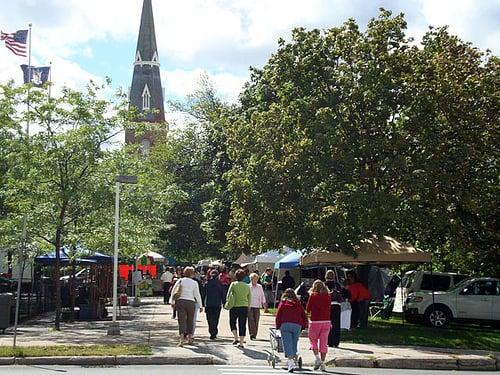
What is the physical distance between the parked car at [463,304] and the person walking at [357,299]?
3413 mm

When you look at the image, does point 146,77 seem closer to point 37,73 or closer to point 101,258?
point 37,73

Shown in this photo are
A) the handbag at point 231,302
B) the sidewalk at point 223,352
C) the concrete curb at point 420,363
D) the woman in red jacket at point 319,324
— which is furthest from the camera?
the handbag at point 231,302

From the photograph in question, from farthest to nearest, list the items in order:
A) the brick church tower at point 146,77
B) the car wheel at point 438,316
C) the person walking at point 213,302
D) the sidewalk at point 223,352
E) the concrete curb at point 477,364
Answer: the brick church tower at point 146,77
the car wheel at point 438,316
the person walking at point 213,302
the concrete curb at point 477,364
the sidewalk at point 223,352

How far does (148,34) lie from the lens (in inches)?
3716

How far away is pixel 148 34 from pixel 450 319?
75551 mm

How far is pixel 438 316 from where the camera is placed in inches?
987

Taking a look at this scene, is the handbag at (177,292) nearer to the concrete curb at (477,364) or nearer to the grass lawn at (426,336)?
the grass lawn at (426,336)

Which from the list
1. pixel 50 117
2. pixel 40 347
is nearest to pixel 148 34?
pixel 50 117

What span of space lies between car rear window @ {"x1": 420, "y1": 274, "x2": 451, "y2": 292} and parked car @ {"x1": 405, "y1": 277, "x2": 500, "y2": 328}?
391 mm

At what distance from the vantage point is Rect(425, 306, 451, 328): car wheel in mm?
25014

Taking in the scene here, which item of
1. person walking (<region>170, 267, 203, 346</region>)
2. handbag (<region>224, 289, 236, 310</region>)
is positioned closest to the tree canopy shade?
handbag (<region>224, 289, 236, 310</region>)

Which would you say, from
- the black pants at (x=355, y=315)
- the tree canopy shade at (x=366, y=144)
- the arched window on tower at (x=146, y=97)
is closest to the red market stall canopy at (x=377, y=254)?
the tree canopy shade at (x=366, y=144)

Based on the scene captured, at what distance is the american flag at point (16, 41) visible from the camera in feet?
136

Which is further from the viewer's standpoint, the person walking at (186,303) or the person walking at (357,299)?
the person walking at (357,299)
